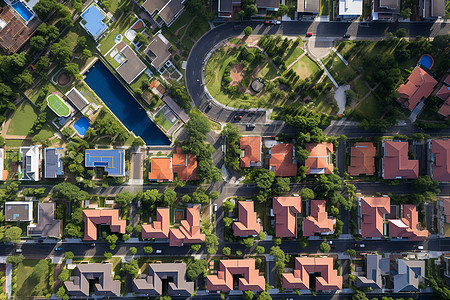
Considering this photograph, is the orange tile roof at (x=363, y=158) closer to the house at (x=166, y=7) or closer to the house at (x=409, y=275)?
the house at (x=409, y=275)

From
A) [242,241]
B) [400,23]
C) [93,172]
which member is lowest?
[242,241]

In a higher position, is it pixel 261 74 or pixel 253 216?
pixel 261 74

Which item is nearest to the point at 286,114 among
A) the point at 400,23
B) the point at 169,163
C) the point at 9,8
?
the point at 169,163

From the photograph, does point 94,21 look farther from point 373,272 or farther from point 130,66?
point 373,272

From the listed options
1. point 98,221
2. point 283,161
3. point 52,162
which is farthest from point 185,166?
point 52,162

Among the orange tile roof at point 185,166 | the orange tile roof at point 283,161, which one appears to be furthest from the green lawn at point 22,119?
the orange tile roof at point 283,161

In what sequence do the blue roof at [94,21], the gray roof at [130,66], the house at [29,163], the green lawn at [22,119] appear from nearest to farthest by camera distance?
the house at [29,163] → the blue roof at [94,21] → the gray roof at [130,66] → the green lawn at [22,119]

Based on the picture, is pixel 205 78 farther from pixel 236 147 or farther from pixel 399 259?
pixel 399 259
